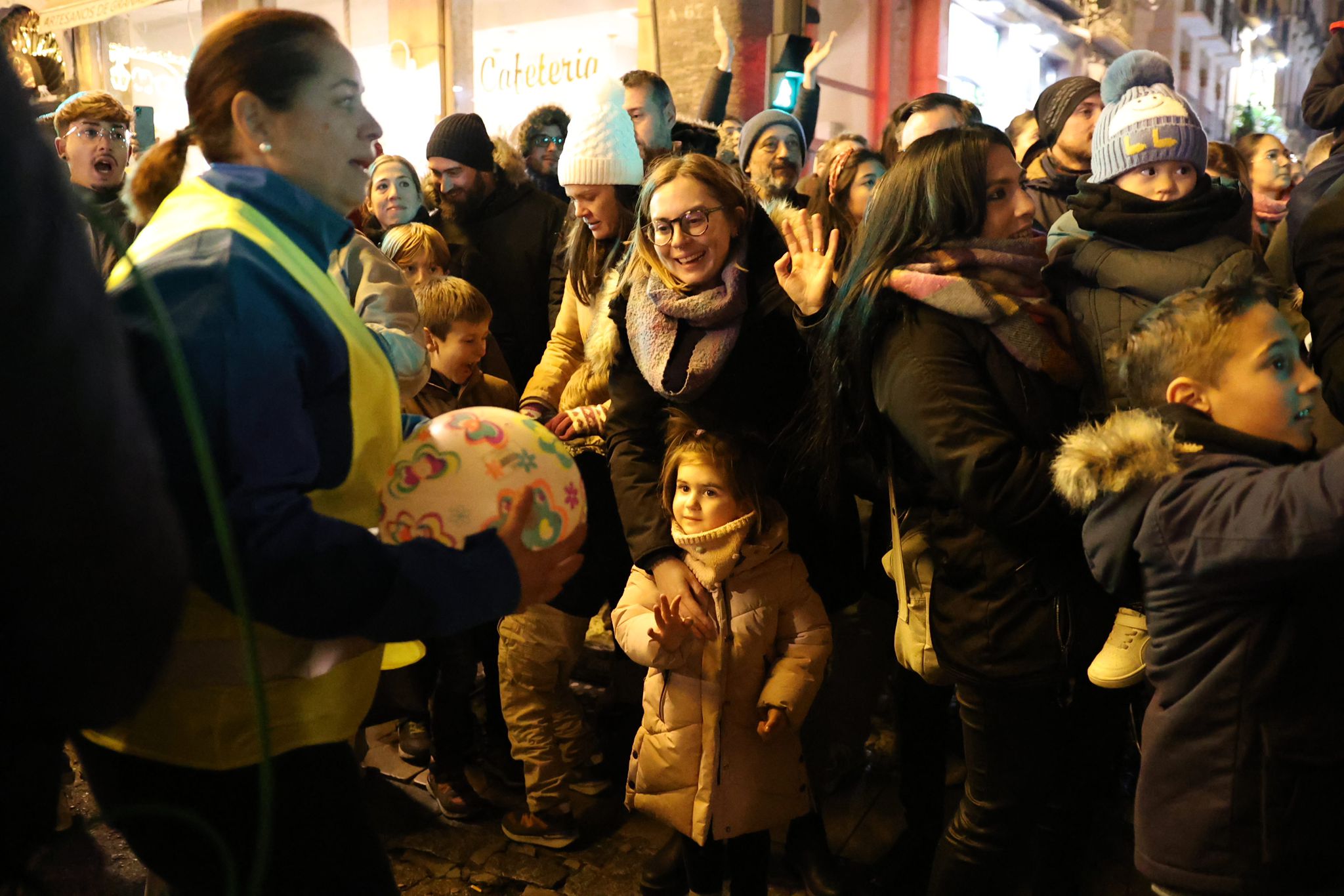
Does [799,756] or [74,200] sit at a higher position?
[74,200]

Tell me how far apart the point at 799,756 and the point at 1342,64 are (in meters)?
3.01

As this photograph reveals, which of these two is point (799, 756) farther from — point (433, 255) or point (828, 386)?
point (433, 255)

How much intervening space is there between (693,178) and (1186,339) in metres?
1.49

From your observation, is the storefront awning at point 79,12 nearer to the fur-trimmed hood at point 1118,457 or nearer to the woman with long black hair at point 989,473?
the woman with long black hair at point 989,473

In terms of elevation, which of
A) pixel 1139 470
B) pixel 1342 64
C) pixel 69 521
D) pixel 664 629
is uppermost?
pixel 1342 64

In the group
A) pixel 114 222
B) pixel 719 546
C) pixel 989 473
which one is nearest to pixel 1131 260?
pixel 989 473

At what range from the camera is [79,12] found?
25.5ft

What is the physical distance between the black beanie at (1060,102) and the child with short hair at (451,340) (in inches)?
98.5

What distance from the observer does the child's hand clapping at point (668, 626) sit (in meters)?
2.84

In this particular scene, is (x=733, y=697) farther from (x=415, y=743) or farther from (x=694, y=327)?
(x=415, y=743)

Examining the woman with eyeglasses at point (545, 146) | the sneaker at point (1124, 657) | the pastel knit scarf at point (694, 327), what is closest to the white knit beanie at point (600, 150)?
the pastel knit scarf at point (694, 327)

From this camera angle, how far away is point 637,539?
3172 mm

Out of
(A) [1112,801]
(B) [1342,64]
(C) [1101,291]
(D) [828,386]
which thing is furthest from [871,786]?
(B) [1342,64]

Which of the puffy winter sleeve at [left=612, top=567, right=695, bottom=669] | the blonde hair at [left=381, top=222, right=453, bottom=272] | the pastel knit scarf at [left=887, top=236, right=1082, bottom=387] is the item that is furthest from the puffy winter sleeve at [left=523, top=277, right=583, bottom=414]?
the pastel knit scarf at [left=887, top=236, right=1082, bottom=387]
